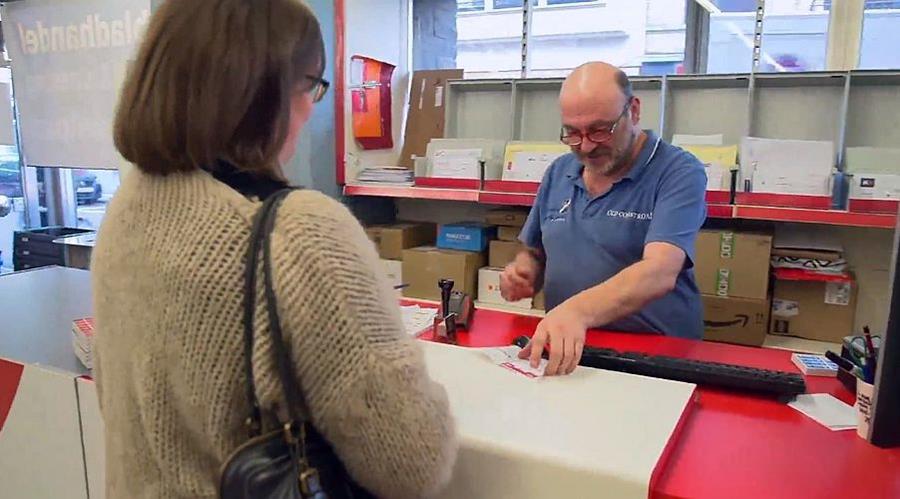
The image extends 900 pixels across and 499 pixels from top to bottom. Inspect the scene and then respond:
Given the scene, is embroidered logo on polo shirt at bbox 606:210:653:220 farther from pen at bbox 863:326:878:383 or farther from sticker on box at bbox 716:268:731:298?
sticker on box at bbox 716:268:731:298

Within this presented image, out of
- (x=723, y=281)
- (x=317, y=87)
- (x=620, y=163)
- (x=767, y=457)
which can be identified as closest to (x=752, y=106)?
(x=723, y=281)

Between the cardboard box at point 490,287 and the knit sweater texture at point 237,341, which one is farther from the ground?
the knit sweater texture at point 237,341

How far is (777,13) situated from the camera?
3289mm

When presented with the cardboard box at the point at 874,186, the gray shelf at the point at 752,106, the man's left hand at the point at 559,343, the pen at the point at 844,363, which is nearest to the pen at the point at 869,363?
the pen at the point at 844,363

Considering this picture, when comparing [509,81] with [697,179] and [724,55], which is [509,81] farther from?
[697,179]

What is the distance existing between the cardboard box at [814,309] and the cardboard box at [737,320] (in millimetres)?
85

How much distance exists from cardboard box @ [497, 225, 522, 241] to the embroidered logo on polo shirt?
1.41 meters

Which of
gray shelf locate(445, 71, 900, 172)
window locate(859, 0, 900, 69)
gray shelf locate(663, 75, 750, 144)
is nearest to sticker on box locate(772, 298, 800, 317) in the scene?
gray shelf locate(445, 71, 900, 172)

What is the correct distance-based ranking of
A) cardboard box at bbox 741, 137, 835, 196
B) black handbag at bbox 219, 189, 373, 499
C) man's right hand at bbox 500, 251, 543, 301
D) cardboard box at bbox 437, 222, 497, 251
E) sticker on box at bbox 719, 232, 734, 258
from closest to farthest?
black handbag at bbox 219, 189, 373, 499 < man's right hand at bbox 500, 251, 543, 301 < cardboard box at bbox 741, 137, 835, 196 < sticker on box at bbox 719, 232, 734, 258 < cardboard box at bbox 437, 222, 497, 251

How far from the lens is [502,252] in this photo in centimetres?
348

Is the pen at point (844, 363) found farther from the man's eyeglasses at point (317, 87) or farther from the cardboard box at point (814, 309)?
the cardboard box at point (814, 309)

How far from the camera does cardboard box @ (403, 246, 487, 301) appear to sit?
347 cm

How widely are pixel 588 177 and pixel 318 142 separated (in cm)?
181

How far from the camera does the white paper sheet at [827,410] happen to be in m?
1.17
